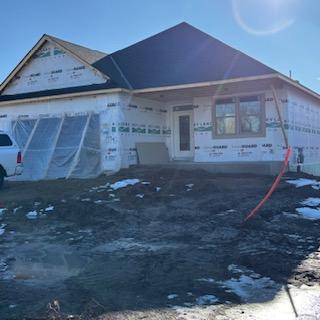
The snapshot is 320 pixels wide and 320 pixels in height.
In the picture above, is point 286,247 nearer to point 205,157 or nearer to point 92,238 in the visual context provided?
point 92,238

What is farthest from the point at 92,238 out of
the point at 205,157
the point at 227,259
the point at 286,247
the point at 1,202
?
the point at 205,157

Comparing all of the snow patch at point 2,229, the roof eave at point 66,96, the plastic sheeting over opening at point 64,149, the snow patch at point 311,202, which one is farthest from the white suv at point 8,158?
the snow patch at point 311,202

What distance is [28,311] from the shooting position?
4930mm

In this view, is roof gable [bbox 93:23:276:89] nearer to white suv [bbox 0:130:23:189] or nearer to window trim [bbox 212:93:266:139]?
window trim [bbox 212:93:266:139]

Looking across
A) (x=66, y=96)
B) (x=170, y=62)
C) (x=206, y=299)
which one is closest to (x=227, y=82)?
(x=170, y=62)

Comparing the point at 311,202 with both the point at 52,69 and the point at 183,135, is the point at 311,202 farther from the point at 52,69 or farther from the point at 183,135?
the point at 52,69

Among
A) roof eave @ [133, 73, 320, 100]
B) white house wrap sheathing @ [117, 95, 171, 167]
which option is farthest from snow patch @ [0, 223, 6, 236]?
roof eave @ [133, 73, 320, 100]

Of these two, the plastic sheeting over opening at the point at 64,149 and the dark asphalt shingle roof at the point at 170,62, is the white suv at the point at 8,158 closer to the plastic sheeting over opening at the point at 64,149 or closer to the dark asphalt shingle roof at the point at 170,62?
the plastic sheeting over opening at the point at 64,149

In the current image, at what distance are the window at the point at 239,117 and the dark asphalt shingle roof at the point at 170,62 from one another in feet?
4.71

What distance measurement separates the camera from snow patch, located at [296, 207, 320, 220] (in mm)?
9680

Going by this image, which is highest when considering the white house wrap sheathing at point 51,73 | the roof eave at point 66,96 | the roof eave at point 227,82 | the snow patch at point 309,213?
the white house wrap sheathing at point 51,73

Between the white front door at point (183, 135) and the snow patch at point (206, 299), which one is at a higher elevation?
the white front door at point (183, 135)

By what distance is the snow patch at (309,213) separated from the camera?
9.68 m

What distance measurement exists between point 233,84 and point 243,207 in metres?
7.03
